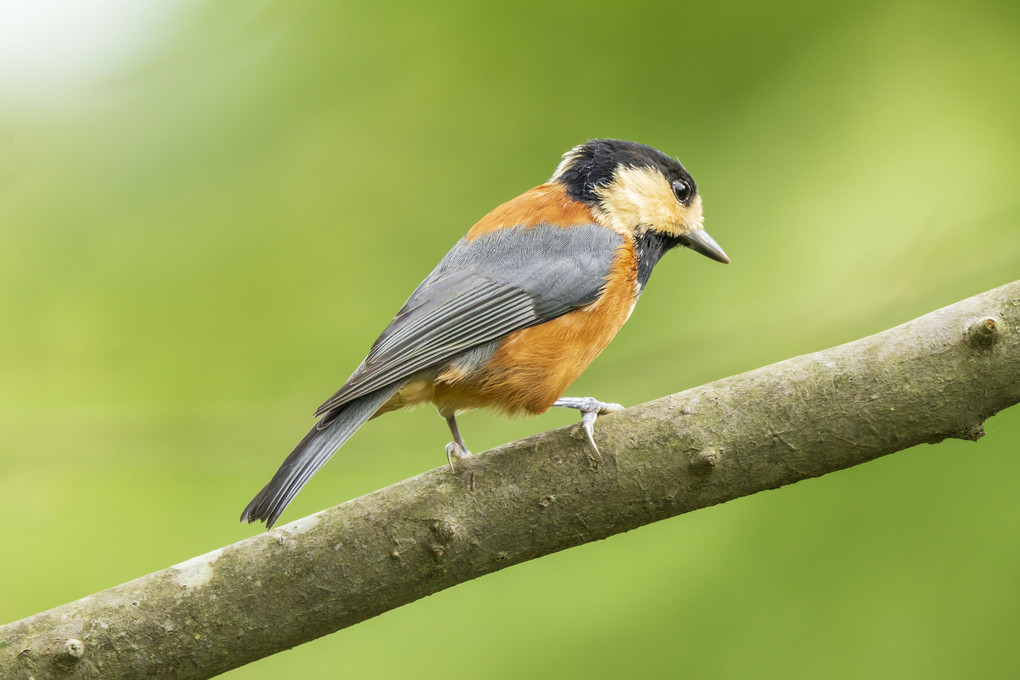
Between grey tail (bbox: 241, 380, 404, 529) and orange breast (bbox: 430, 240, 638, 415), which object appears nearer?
grey tail (bbox: 241, 380, 404, 529)

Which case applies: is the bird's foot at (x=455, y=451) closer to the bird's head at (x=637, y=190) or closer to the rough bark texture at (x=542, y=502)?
the rough bark texture at (x=542, y=502)

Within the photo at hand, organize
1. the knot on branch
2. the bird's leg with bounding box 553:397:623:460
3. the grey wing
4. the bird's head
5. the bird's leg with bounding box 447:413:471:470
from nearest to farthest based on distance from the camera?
the knot on branch, the bird's leg with bounding box 553:397:623:460, the bird's leg with bounding box 447:413:471:470, the grey wing, the bird's head

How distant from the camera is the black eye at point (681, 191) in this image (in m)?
3.16

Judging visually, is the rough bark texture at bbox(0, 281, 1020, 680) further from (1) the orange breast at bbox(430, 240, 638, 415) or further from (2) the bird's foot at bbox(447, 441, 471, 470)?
(1) the orange breast at bbox(430, 240, 638, 415)

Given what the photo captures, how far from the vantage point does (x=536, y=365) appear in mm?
2666

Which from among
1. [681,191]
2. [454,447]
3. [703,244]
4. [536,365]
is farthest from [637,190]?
[454,447]

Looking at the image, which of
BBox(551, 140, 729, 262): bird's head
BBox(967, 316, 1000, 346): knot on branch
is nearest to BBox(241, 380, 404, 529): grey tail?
BBox(551, 140, 729, 262): bird's head

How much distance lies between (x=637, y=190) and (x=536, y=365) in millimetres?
833

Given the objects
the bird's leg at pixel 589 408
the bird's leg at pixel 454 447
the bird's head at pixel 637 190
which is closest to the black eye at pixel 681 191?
the bird's head at pixel 637 190

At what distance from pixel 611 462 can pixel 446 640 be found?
Result: 101 centimetres

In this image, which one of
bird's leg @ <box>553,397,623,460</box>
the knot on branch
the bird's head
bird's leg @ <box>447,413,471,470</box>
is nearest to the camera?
→ the knot on branch

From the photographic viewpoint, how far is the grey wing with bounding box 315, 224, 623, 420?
2.56 m

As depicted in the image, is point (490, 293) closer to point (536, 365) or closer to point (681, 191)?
point (536, 365)

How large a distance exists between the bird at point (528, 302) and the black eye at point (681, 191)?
0.04 feet
